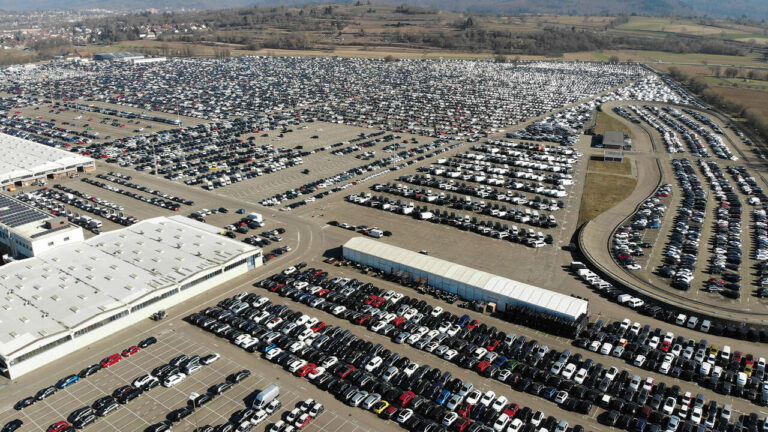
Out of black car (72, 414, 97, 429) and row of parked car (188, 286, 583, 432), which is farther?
row of parked car (188, 286, 583, 432)

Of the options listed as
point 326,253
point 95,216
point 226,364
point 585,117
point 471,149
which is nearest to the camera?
point 226,364

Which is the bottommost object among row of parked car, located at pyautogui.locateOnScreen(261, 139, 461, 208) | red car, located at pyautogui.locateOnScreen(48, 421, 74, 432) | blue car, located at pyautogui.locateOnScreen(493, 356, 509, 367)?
red car, located at pyautogui.locateOnScreen(48, 421, 74, 432)

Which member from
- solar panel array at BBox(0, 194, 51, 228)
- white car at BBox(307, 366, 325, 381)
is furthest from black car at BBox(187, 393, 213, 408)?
solar panel array at BBox(0, 194, 51, 228)

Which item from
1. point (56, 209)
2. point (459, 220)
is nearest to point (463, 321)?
point (459, 220)

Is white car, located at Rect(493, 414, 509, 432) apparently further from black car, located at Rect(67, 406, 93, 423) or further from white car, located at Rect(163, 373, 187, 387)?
black car, located at Rect(67, 406, 93, 423)

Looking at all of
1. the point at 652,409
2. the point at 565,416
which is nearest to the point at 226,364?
the point at 565,416

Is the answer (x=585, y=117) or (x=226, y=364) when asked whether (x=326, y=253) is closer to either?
(x=226, y=364)

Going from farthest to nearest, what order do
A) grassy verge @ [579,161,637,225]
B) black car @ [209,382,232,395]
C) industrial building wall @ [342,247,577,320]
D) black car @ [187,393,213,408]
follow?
grassy verge @ [579,161,637,225]
industrial building wall @ [342,247,577,320]
black car @ [209,382,232,395]
black car @ [187,393,213,408]
